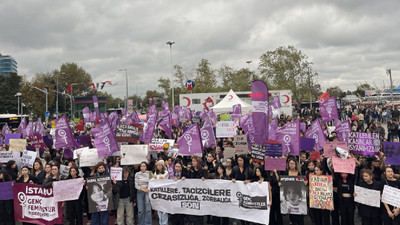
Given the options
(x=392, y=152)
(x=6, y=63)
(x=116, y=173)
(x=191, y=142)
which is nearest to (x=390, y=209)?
(x=392, y=152)

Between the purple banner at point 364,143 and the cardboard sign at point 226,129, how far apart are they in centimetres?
631

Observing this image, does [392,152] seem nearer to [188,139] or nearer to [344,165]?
[344,165]

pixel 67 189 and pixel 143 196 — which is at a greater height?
pixel 67 189

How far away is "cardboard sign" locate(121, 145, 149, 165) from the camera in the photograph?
8.22 metres

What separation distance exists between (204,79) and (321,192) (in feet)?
194

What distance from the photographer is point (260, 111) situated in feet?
30.8

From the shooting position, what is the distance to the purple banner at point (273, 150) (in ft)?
25.8

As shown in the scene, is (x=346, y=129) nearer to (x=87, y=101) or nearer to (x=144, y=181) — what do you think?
(x=144, y=181)

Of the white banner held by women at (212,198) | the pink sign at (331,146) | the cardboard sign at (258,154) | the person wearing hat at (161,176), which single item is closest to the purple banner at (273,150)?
the cardboard sign at (258,154)

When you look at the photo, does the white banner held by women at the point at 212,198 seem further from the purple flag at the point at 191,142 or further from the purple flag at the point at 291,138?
the purple flag at the point at 291,138

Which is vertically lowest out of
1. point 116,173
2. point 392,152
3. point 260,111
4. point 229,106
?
point 116,173

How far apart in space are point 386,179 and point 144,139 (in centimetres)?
781

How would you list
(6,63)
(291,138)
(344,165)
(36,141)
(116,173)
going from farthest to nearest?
(6,63) → (36,141) → (291,138) → (116,173) → (344,165)

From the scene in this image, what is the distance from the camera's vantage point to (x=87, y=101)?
178ft
